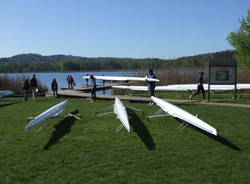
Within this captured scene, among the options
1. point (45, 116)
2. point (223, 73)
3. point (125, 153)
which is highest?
point (223, 73)

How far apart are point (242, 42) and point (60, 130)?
1215 centimetres

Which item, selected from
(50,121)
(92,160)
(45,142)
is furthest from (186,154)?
(50,121)

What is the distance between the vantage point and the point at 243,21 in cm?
1484

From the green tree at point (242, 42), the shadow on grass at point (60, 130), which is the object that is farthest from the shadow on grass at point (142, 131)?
the green tree at point (242, 42)

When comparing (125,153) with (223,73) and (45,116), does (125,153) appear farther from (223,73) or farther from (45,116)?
(223,73)

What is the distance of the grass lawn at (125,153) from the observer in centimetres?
395

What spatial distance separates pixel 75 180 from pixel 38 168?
0.86 meters

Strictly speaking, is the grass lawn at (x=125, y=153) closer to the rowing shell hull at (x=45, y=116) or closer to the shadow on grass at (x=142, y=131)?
the shadow on grass at (x=142, y=131)

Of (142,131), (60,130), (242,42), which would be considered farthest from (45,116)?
(242,42)

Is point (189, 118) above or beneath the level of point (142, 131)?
above

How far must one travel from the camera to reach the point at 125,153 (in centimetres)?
489

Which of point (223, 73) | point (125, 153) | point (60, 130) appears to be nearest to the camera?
point (125, 153)

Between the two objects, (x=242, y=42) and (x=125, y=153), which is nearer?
(x=125, y=153)

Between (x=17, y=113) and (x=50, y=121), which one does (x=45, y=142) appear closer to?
(x=50, y=121)
